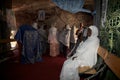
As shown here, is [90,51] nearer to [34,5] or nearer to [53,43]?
[53,43]

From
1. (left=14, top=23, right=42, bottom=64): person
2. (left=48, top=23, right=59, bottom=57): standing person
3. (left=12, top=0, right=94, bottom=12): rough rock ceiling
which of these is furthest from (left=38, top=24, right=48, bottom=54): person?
(left=14, top=23, right=42, bottom=64): person

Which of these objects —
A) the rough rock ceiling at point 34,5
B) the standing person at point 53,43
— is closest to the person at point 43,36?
the standing person at point 53,43

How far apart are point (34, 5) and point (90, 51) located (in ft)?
25.1

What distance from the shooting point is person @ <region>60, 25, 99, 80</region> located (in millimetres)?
3850

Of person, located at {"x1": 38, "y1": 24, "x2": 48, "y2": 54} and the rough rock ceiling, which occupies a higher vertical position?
the rough rock ceiling

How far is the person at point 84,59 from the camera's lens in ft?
12.6

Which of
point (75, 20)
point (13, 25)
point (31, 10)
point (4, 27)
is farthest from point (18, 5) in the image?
point (75, 20)

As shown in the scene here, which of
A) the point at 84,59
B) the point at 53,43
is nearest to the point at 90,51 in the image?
the point at 84,59

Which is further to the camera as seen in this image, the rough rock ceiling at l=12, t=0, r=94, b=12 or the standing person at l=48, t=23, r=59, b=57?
the rough rock ceiling at l=12, t=0, r=94, b=12

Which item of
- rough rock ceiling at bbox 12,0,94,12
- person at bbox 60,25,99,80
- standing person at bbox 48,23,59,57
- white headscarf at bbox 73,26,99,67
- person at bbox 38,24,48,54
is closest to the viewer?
person at bbox 60,25,99,80

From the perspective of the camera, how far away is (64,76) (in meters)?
3.93

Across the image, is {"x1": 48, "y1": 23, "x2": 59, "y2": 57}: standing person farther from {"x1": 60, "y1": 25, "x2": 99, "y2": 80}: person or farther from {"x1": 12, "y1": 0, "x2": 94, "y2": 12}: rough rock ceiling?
{"x1": 60, "y1": 25, "x2": 99, "y2": 80}: person

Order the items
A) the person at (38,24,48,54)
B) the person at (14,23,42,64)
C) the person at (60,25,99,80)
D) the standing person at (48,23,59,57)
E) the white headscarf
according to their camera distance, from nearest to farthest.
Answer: the person at (60,25,99,80) < the white headscarf < the person at (14,23,42,64) < the standing person at (48,23,59,57) < the person at (38,24,48,54)

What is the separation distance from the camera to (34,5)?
35.5ft
